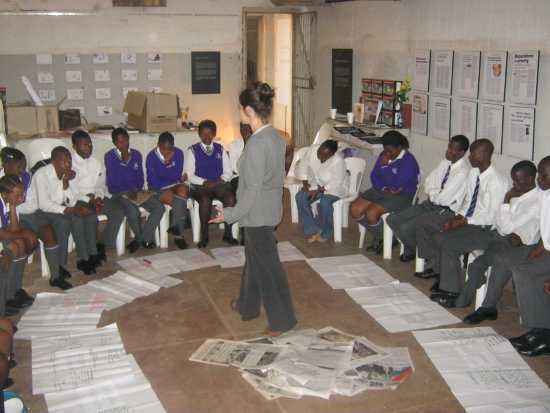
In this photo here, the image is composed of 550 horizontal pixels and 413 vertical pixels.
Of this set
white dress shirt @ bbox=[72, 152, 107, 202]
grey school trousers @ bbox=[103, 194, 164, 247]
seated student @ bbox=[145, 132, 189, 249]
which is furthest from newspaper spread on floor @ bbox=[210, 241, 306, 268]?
Answer: white dress shirt @ bbox=[72, 152, 107, 202]

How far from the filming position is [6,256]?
419 cm

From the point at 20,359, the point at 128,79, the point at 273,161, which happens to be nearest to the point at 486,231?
the point at 273,161

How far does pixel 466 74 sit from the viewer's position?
5.80 meters

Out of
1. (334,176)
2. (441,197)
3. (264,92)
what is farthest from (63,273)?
(441,197)

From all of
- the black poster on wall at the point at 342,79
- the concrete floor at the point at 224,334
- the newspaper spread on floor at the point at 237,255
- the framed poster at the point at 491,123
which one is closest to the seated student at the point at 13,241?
the concrete floor at the point at 224,334

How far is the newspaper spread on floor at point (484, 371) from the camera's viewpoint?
320 centimetres

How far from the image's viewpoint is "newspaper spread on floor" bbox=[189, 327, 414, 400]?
132 inches

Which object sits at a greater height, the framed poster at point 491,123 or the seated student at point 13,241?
the framed poster at point 491,123

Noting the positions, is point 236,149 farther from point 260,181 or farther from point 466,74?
point 260,181

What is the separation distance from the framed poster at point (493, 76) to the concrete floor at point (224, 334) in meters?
1.66

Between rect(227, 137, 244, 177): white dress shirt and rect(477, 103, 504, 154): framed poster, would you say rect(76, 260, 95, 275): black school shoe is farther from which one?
rect(477, 103, 504, 154): framed poster

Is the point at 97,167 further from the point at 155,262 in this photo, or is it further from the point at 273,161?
the point at 273,161

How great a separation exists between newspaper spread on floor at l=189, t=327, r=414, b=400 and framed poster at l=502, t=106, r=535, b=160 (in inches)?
89.3

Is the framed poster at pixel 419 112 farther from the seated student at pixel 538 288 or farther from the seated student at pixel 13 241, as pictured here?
the seated student at pixel 13 241
